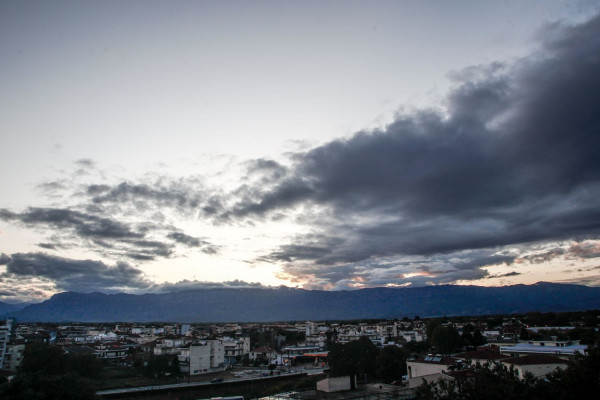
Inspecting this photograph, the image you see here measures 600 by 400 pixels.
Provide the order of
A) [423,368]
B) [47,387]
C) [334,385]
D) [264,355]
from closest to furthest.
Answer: [47,387], [334,385], [423,368], [264,355]

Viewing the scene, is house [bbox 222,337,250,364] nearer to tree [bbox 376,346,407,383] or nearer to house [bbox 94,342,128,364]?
house [bbox 94,342,128,364]

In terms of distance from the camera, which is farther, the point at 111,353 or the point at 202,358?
the point at 111,353

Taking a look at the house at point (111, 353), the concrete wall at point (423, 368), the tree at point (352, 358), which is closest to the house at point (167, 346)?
the house at point (111, 353)

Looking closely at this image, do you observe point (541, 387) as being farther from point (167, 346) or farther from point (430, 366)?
point (167, 346)

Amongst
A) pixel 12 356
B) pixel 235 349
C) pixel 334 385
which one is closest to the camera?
pixel 334 385

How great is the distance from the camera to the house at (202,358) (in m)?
66.7

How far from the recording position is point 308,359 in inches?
3046

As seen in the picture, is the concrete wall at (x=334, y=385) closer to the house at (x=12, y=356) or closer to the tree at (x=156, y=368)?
the tree at (x=156, y=368)

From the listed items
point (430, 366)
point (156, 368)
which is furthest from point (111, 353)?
point (430, 366)

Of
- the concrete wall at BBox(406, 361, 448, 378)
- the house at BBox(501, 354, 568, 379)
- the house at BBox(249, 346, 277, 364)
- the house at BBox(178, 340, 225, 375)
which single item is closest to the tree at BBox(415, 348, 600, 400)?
the house at BBox(501, 354, 568, 379)

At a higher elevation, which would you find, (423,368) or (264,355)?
(423,368)

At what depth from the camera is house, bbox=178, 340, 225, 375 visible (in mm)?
66662

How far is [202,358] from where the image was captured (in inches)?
2697

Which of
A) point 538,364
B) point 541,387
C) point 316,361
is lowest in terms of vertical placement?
point 316,361
